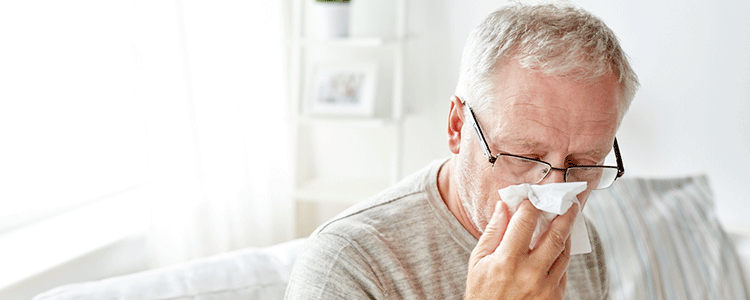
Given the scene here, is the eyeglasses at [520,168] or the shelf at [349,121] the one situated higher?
the eyeglasses at [520,168]

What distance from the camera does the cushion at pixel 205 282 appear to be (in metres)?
1.00

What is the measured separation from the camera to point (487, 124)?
97 cm

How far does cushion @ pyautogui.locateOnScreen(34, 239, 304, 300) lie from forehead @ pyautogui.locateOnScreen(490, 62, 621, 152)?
1.63ft

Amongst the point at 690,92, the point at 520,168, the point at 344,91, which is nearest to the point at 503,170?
the point at 520,168

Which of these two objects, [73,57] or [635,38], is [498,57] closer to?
[635,38]

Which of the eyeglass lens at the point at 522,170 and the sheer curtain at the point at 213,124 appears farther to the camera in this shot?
the sheer curtain at the point at 213,124

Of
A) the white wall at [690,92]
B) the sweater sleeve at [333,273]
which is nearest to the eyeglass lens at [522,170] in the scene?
the sweater sleeve at [333,273]

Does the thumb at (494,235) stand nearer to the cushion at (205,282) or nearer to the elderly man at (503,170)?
the elderly man at (503,170)

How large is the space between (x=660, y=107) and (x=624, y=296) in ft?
2.77

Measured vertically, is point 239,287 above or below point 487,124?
below

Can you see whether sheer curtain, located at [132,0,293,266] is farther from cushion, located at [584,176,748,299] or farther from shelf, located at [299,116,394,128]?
cushion, located at [584,176,748,299]

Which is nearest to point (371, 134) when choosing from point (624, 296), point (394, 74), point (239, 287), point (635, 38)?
point (394, 74)

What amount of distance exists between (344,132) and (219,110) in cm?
73

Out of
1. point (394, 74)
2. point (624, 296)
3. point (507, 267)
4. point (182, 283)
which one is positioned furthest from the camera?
point (394, 74)
